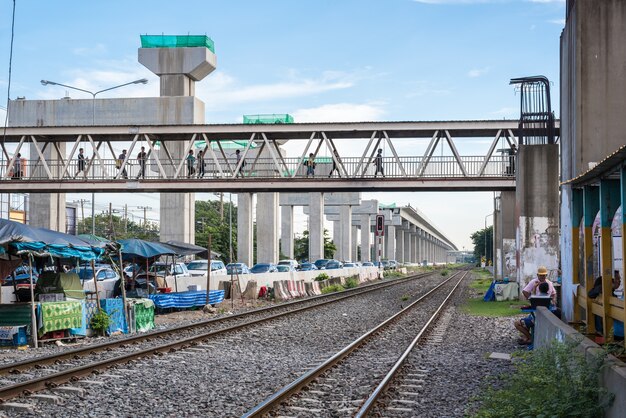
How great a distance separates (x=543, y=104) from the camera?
31.0m

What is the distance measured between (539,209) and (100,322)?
17148mm

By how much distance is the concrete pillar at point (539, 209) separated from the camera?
1110 inches

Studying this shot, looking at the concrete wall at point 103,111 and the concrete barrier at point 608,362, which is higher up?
the concrete wall at point 103,111

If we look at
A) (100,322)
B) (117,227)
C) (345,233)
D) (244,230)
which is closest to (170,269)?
(100,322)

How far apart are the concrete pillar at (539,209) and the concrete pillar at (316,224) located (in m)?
34.1

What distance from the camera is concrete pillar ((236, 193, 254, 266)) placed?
5344cm

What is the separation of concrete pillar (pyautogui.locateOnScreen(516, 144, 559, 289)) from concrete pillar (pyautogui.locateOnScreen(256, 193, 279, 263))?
2663cm

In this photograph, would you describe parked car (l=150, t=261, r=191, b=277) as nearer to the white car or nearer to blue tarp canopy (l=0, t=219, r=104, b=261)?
the white car

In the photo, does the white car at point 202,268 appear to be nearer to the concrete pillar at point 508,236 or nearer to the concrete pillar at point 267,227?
the concrete pillar at point 508,236

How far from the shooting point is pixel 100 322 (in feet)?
58.9


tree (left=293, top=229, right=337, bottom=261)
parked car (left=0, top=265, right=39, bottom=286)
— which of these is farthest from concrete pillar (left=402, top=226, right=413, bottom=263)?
parked car (left=0, top=265, right=39, bottom=286)

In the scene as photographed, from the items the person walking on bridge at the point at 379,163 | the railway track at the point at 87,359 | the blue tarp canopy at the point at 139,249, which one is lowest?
the railway track at the point at 87,359

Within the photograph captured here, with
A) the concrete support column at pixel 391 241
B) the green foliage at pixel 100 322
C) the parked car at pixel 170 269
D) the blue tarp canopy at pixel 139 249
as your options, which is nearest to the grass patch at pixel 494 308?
the blue tarp canopy at pixel 139 249

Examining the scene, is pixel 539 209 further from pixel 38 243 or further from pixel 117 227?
pixel 117 227
